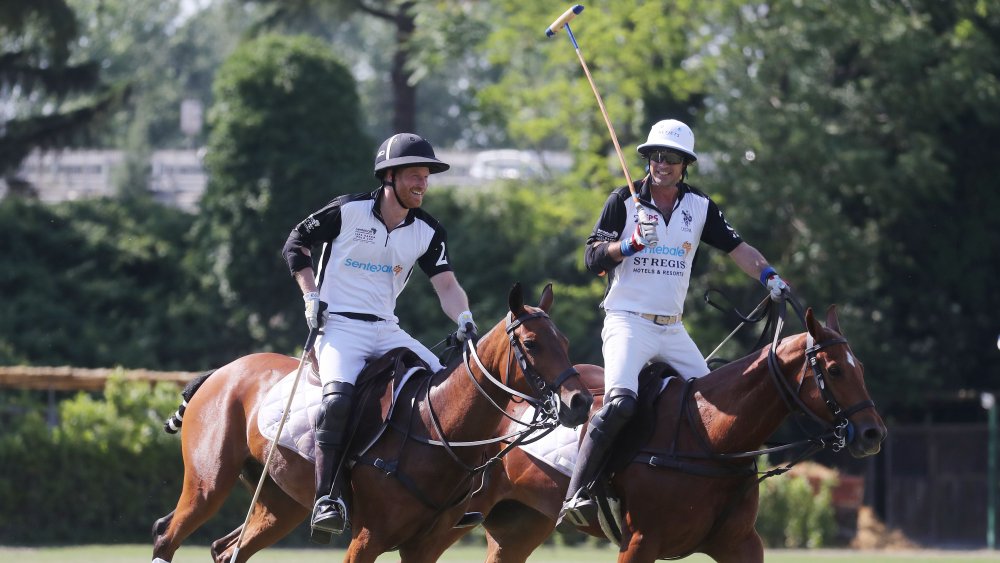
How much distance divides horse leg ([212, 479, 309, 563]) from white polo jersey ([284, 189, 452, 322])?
151 centimetres

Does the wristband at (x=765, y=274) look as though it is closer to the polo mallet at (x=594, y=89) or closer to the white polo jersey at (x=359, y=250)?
the polo mallet at (x=594, y=89)

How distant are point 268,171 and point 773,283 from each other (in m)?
18.8

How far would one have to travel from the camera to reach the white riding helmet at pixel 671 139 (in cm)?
835

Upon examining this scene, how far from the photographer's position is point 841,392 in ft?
24.5

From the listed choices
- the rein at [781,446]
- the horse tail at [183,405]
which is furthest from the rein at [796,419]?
the horse tail at [183,405]

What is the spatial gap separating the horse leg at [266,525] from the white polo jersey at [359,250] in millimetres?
1514

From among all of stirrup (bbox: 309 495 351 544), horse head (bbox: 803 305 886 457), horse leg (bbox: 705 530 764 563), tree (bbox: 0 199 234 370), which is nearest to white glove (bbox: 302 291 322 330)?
stirrup (bbox: 309 495 351 544)

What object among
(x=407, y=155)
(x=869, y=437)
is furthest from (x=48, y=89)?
(x=869, y=437)

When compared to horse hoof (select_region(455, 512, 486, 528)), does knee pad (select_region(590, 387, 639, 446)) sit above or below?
above

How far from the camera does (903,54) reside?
2511 cm

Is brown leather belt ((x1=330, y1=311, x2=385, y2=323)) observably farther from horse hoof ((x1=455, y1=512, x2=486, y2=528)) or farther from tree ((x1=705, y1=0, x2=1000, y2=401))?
tree ((x1=705, y1=0, x2=1000, y2=401))

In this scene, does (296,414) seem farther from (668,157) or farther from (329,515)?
(668,157)

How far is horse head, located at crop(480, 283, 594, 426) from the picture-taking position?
727 cm

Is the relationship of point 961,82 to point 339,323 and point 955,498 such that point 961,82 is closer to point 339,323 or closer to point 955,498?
point 955,498
